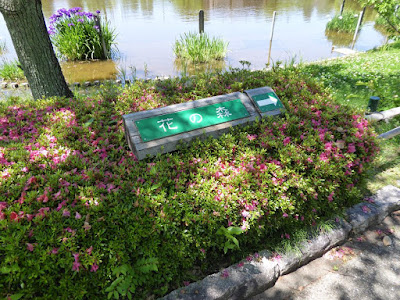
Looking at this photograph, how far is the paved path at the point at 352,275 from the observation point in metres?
2.44

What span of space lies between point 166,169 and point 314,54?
10.4m

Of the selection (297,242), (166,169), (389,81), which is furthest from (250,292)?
(389,81)

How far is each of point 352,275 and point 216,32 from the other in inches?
489

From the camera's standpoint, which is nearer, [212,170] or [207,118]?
[212,170]

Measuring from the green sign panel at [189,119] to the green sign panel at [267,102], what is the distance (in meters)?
0.23

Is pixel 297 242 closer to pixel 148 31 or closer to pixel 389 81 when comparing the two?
pixel 389 81

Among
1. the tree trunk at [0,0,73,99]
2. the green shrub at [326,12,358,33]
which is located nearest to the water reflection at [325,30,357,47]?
the green shrub at [326,12,358,33]

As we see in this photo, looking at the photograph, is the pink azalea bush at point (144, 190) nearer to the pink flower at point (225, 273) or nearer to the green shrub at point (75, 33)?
the pink flower at point (225, 273)

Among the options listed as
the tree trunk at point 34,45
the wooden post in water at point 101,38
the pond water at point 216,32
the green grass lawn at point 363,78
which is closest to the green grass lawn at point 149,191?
the tree trunk at point 34,45

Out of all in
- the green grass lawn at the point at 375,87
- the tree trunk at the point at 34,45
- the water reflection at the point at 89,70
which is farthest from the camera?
the water reflection at the point at 89,70

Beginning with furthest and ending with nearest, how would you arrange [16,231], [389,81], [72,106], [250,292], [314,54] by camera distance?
[314,54] → [389,81] → [72,106] → [250,292] → [16,231]

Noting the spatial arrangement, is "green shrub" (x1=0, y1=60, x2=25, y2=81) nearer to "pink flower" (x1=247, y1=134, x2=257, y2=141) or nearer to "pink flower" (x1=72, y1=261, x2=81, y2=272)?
"pink flower" (x1=247, y1=134, x2=257, y2=141)

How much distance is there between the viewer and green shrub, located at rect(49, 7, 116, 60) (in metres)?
8.55

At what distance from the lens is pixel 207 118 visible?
118 inches
